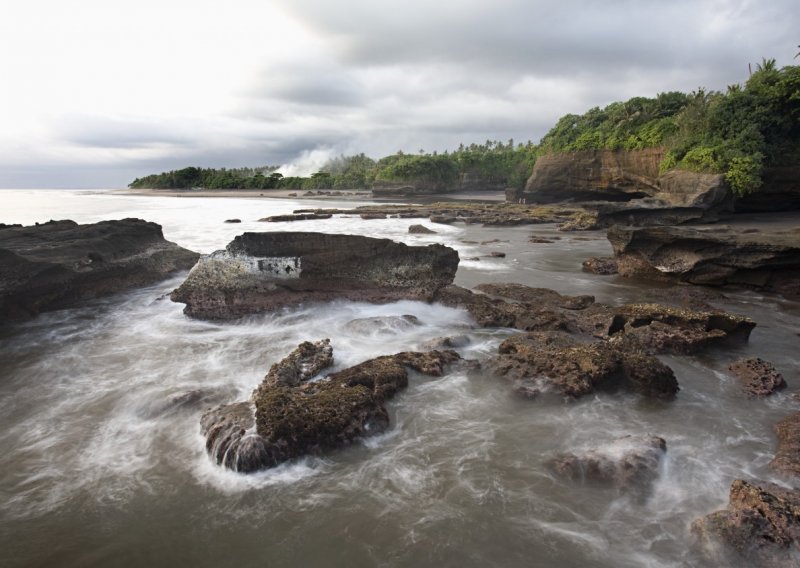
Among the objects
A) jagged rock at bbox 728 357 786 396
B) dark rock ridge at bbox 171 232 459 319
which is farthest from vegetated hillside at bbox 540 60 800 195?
dark rock ridge at bbox 171 232 459 319

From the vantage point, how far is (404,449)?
17.1 feet

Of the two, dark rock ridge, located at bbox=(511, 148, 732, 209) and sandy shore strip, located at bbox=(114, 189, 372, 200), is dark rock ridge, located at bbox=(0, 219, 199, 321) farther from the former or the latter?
sandy shore strip, located at bbox=(114, 189, 372, 200)

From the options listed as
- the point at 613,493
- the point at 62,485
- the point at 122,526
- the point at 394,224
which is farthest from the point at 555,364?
the point at 394,224

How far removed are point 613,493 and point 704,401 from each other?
2759 mm

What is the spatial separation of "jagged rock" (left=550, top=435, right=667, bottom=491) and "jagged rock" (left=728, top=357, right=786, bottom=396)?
8.32 feet

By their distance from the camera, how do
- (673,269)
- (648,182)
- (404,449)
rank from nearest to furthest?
1. (404,449)
2. (673,269)
3. (648,182)

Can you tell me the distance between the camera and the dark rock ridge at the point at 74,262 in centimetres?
982

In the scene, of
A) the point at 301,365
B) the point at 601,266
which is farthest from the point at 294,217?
the point at 301,365

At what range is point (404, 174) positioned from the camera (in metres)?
78.9

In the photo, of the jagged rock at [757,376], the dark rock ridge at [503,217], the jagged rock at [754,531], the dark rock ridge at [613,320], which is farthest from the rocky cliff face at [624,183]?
the jagged rock at [754,531]

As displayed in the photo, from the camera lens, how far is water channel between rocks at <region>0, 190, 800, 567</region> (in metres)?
3.88

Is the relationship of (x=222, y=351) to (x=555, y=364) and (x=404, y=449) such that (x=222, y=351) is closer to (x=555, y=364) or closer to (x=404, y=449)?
(x=404, y=449)

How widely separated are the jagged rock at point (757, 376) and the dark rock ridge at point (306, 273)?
5699 millimetres

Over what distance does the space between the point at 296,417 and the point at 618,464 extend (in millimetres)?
3492
